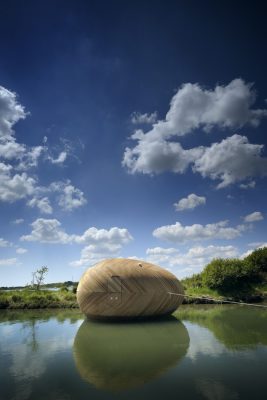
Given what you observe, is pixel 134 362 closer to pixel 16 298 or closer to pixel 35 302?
pixel 35 302

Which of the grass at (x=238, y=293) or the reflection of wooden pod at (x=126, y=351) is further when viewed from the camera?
the grass at (x=238, y=293)

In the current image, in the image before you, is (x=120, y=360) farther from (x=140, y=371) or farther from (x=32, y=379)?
(x=32, y=379)

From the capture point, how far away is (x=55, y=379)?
670cm

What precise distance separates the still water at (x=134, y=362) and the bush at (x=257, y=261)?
70.5 feet

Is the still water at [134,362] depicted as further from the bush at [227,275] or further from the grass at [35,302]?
the bush at [227,275]

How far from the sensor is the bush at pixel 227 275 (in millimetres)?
30734

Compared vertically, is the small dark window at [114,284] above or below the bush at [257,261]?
below

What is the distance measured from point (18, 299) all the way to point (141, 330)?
14940 millimetres

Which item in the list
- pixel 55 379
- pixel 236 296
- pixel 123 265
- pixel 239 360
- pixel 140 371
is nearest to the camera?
pixel 55 379

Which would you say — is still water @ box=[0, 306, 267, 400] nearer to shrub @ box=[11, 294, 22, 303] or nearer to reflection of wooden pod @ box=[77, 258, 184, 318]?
reflection of wooden pod @ box=[77, 258, 184, 318]

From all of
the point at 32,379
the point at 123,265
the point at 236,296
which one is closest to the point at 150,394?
the point at 32,379

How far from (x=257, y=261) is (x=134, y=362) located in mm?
30509

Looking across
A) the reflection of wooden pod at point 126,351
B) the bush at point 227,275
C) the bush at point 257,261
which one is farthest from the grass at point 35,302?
the bush at point 257,261

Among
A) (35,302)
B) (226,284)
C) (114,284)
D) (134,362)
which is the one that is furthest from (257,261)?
(134,362)
